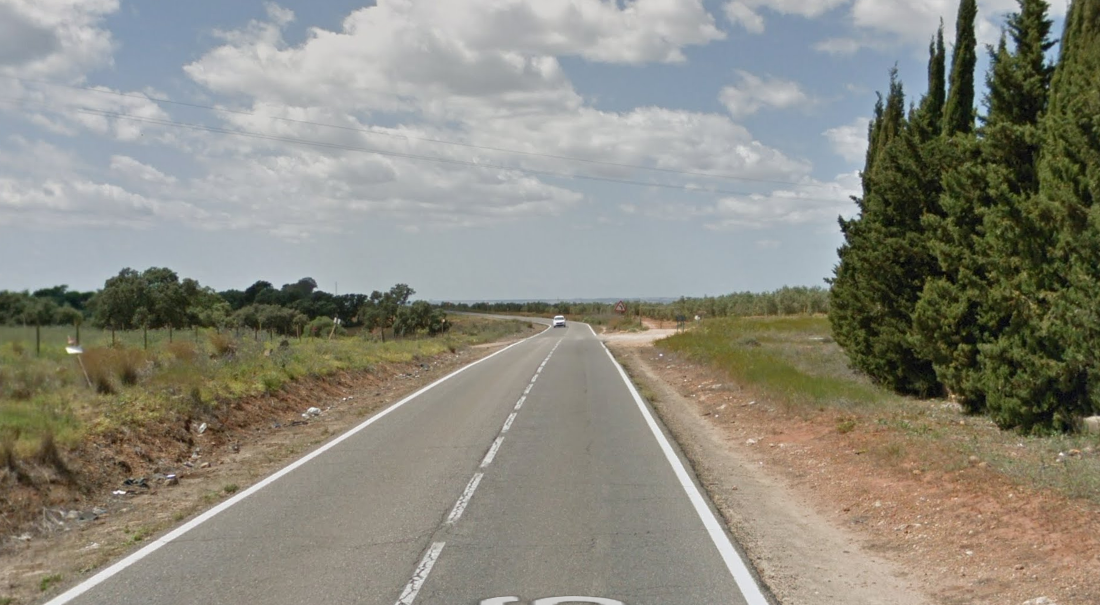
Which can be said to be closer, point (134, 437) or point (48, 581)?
point (48, 581)

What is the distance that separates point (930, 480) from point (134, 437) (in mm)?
10715

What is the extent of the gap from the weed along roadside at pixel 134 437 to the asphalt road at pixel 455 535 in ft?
2.34

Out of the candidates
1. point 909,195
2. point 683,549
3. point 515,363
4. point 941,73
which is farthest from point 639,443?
point 515,363

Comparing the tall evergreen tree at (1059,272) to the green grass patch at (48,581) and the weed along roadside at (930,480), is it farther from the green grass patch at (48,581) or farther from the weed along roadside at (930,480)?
the green grass patch at (48,581)

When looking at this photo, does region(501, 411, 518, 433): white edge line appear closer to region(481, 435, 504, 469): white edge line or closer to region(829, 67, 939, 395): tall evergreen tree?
Result: region(481, 435, 504, 469): white edge line

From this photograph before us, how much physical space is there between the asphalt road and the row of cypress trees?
224 inches

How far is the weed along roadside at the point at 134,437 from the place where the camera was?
906 centimetres

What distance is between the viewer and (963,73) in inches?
786

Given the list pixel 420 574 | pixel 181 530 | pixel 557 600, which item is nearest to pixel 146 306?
pixel 181 530

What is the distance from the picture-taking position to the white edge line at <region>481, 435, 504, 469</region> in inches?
501

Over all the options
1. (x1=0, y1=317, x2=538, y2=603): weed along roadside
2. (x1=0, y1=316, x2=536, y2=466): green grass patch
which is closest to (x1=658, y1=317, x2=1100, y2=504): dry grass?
(x1=0, y1=317, x2=538, y2=603): weed along roadside

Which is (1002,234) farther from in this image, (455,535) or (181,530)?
(181,530)

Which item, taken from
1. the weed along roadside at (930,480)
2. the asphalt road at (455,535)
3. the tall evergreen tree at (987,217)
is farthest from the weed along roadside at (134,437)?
the tall evergreen tree at (987,217)

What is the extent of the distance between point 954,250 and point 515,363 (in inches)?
864
